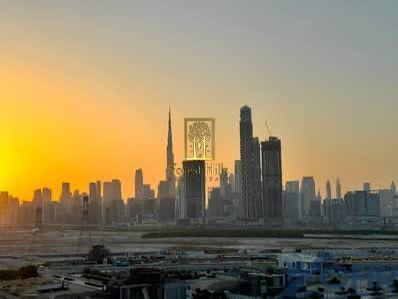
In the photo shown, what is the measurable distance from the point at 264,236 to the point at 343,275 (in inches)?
2274

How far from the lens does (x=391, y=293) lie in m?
23.6

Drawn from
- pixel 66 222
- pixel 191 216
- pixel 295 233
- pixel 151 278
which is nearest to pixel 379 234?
pixel 295 233

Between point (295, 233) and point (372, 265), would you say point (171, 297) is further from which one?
point (295, 233)

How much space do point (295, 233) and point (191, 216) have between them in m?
38.3

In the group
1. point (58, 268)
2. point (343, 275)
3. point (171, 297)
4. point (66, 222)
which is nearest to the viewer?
point (171, 297)

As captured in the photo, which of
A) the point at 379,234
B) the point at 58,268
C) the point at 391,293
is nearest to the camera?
the point at 391,293

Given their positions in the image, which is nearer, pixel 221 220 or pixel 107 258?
pixel 107 258

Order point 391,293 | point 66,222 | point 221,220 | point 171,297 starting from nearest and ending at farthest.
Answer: point 171,297 → point 391,293 → point 221,220 → point 66,222

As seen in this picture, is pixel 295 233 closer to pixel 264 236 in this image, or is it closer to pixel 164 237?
pixel 264 236

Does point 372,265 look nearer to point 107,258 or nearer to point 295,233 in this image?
point 107,258

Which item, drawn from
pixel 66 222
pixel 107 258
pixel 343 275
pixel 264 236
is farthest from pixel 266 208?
pixel 343 275

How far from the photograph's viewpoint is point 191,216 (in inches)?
4692

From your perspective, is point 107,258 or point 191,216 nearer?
point 107,258

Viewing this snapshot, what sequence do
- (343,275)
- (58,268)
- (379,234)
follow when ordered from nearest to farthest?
1. (343,275)
2. (58,268)
3. (379,234)
